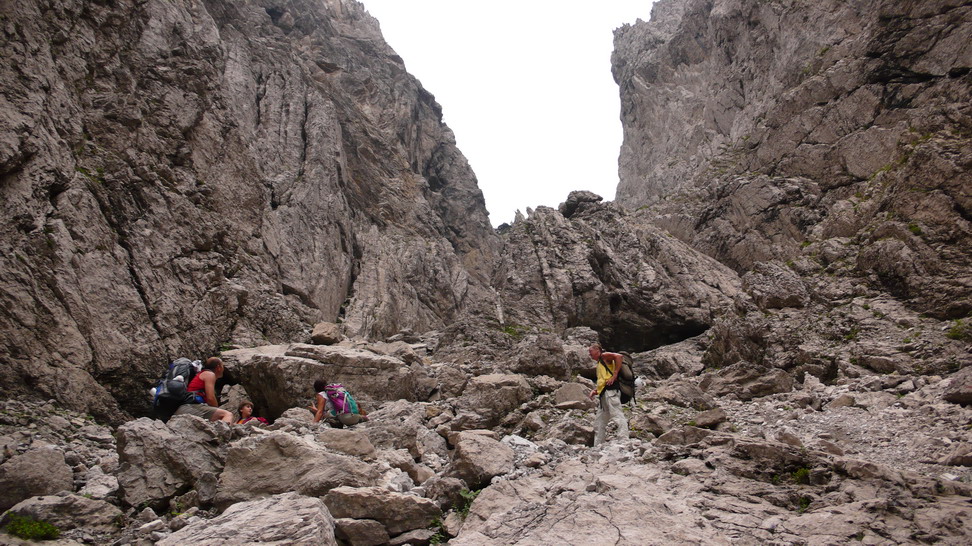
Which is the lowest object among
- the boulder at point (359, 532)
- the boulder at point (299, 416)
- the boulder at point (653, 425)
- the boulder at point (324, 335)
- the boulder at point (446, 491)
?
the boulder at point (359, 532)

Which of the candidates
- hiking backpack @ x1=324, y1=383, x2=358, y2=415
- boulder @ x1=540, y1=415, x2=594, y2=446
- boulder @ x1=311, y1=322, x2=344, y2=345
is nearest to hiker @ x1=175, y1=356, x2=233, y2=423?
hiking backpack @ x1=324, y1=383, x2=358, y2=415

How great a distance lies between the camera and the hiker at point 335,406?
11984 mm

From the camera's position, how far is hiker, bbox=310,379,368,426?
12.0 m

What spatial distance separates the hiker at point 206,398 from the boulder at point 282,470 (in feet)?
7.71

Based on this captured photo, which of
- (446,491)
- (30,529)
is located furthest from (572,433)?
(30,529)

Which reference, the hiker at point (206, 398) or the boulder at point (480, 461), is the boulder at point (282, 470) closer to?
the boulder at point (480, 461)

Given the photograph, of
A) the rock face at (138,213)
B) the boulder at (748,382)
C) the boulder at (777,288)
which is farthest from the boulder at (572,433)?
the boulder at (777,288)

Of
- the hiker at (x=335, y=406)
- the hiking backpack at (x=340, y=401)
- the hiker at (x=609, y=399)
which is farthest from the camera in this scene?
the hiking backpack at (x=340, y=401)

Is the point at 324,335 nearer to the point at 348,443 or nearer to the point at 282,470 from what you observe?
the point at 348,443

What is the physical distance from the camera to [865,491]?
6.03 m

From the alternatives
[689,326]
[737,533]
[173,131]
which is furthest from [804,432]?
[173,131]

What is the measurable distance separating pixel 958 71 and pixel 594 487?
111 feet

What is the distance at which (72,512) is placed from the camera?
6.54m

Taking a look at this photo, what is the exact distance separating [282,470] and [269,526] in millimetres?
2115
